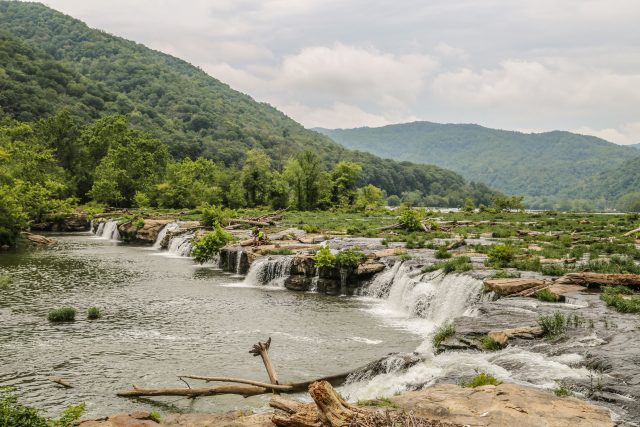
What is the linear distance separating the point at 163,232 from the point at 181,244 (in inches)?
290

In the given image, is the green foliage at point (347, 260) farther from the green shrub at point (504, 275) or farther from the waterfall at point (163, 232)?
the waterfall at point (163, 232)

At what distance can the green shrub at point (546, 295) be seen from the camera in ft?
67.7

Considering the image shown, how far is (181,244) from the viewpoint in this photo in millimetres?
49719

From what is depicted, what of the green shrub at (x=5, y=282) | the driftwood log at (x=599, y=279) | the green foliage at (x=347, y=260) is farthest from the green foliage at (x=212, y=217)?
the driftwood log at (x=599, y=279)

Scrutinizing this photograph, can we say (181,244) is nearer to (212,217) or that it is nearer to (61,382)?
(212,217)

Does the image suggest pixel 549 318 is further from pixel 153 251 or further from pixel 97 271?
pixel 153 251

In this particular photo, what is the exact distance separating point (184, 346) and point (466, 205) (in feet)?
260

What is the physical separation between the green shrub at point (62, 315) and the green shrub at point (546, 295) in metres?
21.0

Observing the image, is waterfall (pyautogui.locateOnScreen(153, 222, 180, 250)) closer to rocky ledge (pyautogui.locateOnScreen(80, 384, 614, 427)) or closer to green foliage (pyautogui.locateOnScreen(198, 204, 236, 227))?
green foliage (pyautogui.locateOnScreen(198, 204, 236, 227))

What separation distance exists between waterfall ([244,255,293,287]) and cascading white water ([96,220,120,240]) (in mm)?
32911

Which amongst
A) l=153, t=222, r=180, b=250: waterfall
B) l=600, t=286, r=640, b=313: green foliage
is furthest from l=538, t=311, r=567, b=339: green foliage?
l=153, t=222, r=180, b=250: waterfall

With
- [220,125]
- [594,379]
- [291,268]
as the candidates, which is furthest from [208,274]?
[220,125]

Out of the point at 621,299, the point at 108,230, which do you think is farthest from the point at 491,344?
the point at 108,230

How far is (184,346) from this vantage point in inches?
779
